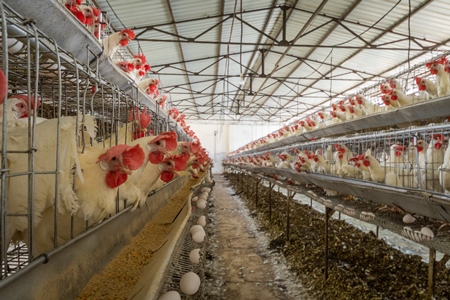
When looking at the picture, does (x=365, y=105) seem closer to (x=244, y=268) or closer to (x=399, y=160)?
(x=399, y=160)

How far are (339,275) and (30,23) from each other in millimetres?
3040

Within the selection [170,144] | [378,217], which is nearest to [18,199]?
[170,144]

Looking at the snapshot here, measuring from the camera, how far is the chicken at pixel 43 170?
1.16m

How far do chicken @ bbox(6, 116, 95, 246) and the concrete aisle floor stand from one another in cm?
215

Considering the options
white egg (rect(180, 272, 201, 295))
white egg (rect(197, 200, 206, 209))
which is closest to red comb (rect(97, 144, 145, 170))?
white egg (rect(180, 272, 201, 295))

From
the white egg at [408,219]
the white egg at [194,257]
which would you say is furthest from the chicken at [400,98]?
the white egg at [194,257]

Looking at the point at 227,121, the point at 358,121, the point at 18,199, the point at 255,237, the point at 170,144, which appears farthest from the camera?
the point at 227,121

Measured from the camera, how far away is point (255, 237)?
5.09m

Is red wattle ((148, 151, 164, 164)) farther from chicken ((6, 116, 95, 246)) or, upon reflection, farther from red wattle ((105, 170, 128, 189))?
chicken ((6, 116, 95, 246))

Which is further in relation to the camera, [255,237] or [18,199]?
[255,237]

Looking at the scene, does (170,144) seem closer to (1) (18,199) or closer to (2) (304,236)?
(1) (18,199)

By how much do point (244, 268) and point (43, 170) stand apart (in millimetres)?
2951

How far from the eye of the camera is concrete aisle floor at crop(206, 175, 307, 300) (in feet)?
10.1

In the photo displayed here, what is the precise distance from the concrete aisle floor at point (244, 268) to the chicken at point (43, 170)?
2150 mm
